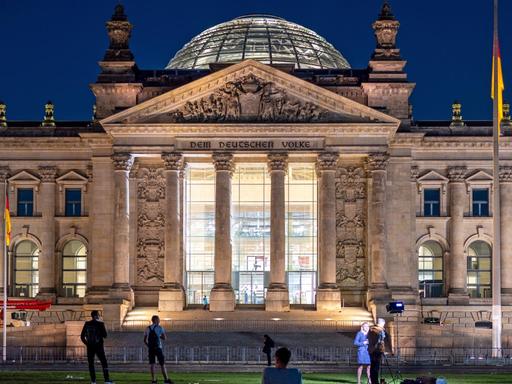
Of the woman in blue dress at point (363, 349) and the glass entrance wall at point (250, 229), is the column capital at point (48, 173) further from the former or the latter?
the woman in blue dress at point (363, 349)

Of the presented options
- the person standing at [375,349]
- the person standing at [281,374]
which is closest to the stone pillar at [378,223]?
the person standing at [375,349]

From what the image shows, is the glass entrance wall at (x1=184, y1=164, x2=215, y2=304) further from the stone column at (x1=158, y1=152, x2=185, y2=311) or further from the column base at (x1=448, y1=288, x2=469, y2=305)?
the column base at (x1=448, y1=288, x2=469, y2=305)

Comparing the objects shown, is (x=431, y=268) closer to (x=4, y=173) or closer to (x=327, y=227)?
(x=327, y=227)

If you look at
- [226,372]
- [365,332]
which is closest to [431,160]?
[226,372]

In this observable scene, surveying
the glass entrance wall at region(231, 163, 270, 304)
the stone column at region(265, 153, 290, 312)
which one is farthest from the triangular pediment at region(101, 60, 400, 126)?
the glass entrance wall at region(231, 163, 270, 304)

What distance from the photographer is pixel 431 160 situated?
291ft

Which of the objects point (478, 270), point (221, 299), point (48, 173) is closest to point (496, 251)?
point (221, 299)

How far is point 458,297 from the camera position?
8725 cm

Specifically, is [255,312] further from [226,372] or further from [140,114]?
[226,372]

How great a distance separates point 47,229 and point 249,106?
60.8 ft

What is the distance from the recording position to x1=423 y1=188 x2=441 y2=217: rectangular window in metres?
88.8

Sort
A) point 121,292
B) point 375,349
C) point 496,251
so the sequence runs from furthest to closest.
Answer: point 121,292, point 496,251, point 375,349

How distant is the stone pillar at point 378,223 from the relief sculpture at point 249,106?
4797mm

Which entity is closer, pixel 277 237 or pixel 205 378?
pixel 205 378
